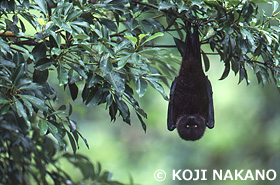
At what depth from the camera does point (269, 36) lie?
8.62 feet

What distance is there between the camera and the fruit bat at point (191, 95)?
3.20 metres

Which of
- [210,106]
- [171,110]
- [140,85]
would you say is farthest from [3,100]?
[210,106]

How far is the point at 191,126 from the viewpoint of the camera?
3.51 m

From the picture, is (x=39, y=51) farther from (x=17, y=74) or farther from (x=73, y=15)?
(x=73, y=15)

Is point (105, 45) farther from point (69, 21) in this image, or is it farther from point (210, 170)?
point (210, 170)

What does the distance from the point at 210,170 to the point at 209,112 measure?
282 inches

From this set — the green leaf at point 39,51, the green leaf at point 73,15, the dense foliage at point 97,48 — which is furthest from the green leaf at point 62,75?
the green leaf at point 73,15

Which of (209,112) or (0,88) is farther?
(209,112)

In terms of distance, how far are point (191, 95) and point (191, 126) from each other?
0.31m

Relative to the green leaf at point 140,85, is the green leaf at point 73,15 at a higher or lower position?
higher

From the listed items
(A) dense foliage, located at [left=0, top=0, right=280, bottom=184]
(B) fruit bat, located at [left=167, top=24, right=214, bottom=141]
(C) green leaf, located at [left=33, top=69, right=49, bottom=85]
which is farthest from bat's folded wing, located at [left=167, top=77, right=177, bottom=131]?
(C) green leaf, located at [left=33, top=69, right=49, bottom=85]

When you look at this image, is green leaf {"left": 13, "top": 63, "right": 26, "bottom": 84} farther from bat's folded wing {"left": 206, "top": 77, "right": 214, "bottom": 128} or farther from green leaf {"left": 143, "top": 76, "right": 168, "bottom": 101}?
bat's folded wing {"left": 206, "top": 77, "right": 214, "bottom": 128}

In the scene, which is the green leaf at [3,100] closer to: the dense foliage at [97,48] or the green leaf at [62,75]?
the dense foliage at [97,48]

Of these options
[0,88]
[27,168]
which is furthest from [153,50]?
[27,168]
